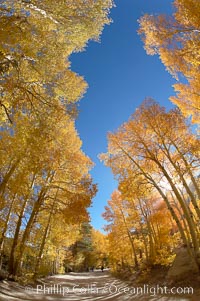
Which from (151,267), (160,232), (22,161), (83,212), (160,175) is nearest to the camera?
(22,161)

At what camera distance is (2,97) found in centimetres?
573

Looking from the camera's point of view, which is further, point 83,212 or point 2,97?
point 83,212

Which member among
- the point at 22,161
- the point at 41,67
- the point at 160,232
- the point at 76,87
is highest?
the point at 76,87

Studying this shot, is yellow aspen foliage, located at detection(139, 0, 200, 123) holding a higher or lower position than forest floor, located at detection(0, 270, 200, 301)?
higher

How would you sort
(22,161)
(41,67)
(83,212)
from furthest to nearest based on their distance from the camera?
(83,212) < (22,161) < (41,67)

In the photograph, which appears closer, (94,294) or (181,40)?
(181,40)

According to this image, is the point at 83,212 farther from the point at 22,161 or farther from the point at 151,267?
the point at 151,267

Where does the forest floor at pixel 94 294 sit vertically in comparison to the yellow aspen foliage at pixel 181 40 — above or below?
below

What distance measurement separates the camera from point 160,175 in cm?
992

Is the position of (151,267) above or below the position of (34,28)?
below

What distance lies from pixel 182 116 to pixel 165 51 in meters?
3.19

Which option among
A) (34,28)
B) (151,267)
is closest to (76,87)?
(34,28)

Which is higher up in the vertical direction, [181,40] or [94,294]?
[181,40]

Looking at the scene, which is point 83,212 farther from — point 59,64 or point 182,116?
point 182,116
